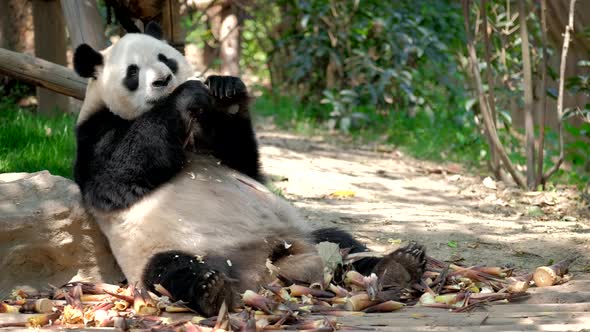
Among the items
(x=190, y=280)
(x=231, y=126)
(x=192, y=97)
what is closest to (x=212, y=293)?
(x=190, y=280)

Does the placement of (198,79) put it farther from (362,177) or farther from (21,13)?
(21,13)

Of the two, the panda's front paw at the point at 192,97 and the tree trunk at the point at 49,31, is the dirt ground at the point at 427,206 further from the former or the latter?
A: the tree trunk at the point at 49,31

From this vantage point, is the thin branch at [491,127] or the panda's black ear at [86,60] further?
the thin branch at [491,127]

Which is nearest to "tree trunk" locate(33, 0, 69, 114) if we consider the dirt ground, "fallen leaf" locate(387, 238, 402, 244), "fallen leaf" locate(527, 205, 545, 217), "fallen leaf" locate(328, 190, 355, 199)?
the dirt ground

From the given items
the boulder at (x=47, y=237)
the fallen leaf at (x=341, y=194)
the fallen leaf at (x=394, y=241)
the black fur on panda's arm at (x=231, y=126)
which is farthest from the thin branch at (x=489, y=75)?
the boulder at (x=47, y=237)

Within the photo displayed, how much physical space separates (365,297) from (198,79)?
57.7 inches

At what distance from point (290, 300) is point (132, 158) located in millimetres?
1021

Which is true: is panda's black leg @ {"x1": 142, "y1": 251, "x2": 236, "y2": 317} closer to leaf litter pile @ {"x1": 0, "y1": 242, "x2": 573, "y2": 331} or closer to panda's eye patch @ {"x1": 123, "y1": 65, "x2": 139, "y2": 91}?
leaf litter pile @ {"x1": 0, "y1": 242, "x2": 573, "y2": 331}

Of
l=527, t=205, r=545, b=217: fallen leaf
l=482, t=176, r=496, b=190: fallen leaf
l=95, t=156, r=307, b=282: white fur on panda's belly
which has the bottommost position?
l=527, t=205, r=545, b=217: fallen leaf

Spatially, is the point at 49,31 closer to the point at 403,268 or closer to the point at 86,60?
the point at 86,60

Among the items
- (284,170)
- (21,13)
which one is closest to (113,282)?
(284,170)

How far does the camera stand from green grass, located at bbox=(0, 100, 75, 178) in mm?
5812

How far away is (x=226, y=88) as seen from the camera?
4.11 metres

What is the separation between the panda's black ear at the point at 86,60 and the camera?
14.1 ft
